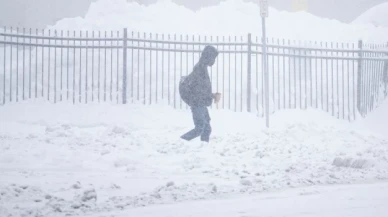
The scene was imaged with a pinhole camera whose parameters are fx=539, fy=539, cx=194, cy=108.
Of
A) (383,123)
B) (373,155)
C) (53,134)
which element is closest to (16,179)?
(53,134)

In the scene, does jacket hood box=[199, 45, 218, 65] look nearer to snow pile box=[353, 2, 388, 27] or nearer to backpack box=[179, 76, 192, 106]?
backpack box=[179, 76, 192, 106]

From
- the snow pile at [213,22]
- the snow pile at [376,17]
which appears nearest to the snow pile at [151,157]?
the snow pile at [213,22]

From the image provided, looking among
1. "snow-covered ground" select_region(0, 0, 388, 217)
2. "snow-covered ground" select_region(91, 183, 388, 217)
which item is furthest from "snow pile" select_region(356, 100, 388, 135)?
"snow-covered ground" select_region(91, 183, 388, 217)

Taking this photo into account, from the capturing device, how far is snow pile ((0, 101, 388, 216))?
6.09 m

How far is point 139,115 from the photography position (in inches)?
535

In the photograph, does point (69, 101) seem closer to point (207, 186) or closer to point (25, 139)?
point (25, 139)

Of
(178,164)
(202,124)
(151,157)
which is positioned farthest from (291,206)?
(202,124)

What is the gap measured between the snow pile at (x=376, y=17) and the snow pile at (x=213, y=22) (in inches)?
84.5

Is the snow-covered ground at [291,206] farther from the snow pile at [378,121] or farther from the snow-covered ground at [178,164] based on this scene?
the snow pile at [378,121]

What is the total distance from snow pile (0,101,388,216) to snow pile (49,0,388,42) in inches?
293

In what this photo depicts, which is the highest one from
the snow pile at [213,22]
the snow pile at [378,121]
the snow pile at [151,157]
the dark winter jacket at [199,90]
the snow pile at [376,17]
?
the snow pile at [376,17]

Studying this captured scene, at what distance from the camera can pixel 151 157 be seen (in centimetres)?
931

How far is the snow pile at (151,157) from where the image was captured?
20.0 feet

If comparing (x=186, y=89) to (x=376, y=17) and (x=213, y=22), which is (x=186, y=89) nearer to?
(x=213, y=22)
